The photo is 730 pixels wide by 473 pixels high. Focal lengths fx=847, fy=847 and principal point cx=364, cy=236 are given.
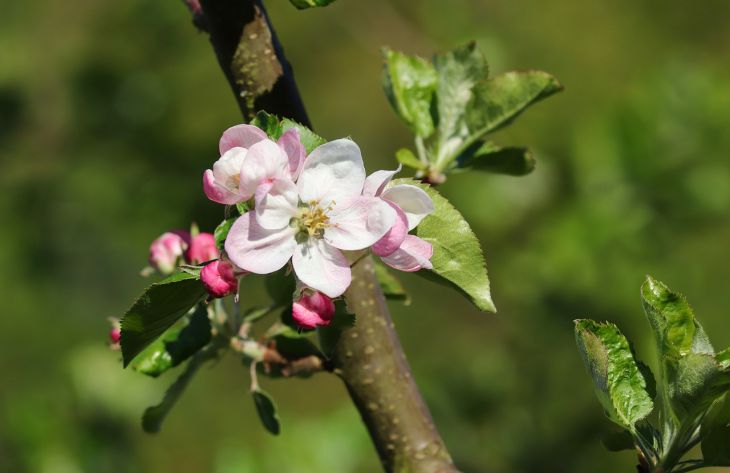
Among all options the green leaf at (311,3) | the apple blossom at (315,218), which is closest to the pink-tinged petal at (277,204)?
the apple blossom at (315,218)

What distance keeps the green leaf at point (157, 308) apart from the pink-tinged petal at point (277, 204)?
6cm

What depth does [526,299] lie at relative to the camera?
1.63 metres

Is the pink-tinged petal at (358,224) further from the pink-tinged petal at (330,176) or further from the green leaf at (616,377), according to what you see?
the green leaf at (616,377)

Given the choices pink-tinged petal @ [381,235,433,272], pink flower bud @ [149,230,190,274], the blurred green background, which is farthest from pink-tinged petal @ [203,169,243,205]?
the blurred green background

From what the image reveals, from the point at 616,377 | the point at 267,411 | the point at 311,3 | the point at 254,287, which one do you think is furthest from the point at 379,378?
the point at 254,287

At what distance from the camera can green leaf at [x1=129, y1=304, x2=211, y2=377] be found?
2.26 feet

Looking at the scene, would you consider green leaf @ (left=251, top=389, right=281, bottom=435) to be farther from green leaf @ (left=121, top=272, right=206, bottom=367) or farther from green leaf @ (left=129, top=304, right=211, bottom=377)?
green leaf @ (left=121, top=272, right=206, bottom=367)

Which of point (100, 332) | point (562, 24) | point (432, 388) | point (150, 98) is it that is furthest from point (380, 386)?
point (562, 24)

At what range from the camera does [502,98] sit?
77 cm

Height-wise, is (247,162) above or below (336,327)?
above

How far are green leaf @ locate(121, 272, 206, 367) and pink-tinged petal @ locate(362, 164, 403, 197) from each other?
0.41ft

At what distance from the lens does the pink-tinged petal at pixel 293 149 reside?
0.53 meters

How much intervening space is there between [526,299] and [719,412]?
1074mm

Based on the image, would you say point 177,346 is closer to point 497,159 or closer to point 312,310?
point 312,310
